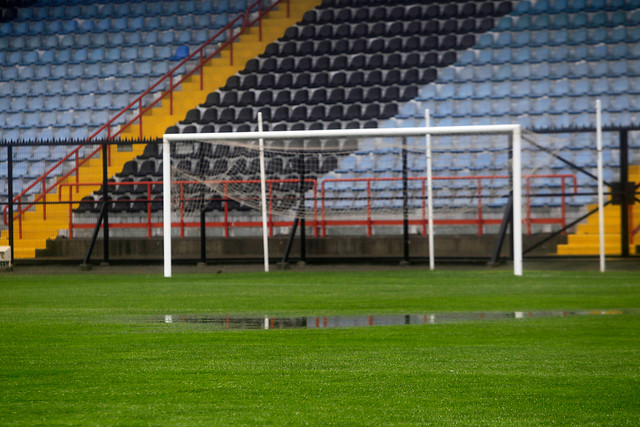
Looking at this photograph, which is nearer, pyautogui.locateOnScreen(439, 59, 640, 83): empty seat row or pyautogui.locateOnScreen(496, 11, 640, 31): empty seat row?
pyautogui.locateOnScreen(439, 59, 640, 83): empty seat row

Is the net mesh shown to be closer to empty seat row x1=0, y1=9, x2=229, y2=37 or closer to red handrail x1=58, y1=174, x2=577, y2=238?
red handrail x1=58, y1=174, x2=577, y2=238

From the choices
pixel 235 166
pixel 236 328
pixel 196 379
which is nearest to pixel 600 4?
pixel 235 166

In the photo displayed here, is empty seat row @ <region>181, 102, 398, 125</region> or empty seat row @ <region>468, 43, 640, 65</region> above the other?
empty seat row @ <region>468, 43, 640, 65</region>

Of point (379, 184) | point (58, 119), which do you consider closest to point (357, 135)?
point (379, 184)

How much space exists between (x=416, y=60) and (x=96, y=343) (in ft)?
45.9

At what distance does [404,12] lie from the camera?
753 inches

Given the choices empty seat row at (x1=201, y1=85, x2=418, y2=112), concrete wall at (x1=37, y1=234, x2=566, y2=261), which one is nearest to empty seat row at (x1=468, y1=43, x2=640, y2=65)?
empty seat row at (x1=201, y1=85, x2=418, y2=112)

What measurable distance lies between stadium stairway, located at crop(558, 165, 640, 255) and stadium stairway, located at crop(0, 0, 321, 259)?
25.3 ft

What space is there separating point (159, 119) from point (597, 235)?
9.46 m

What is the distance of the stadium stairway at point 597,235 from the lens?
13.9 meters

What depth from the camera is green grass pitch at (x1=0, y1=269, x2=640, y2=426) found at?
11.0 ft

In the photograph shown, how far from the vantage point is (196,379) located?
406 centimetres

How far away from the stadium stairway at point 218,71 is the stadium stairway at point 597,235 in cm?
824

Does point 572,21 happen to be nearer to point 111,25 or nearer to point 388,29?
point 388,29
